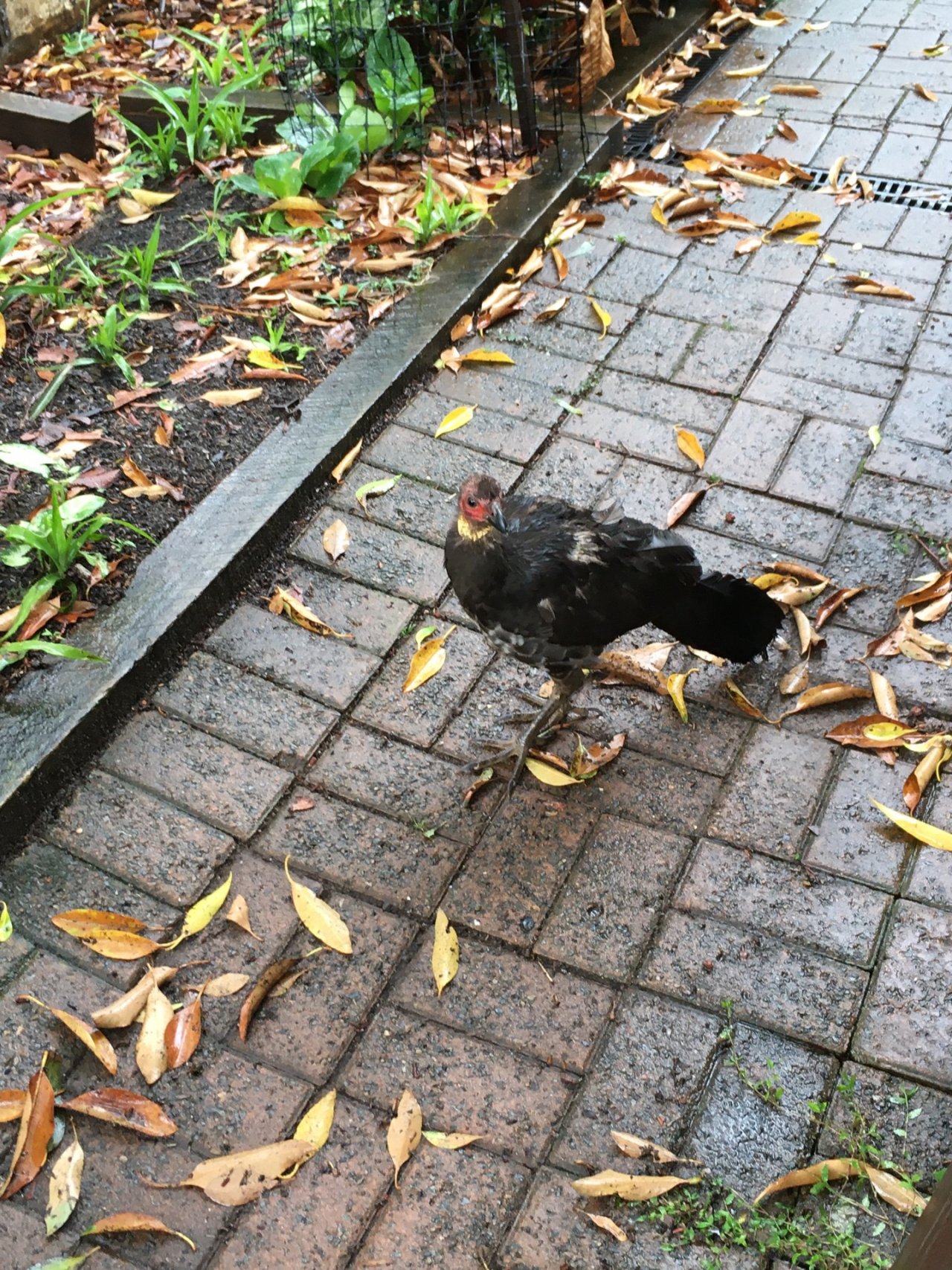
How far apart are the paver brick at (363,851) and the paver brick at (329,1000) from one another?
7 centimetres

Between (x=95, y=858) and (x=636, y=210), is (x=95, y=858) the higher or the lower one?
the lower one

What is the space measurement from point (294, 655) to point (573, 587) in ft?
3.17

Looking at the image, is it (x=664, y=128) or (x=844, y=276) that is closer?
(x=844, y=276)

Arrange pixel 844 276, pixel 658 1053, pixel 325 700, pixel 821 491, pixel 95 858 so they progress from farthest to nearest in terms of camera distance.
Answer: pixel 844 276 → pixel 821 491 → pixel 325 700 → pixel 95 858 → pixel 658 1053

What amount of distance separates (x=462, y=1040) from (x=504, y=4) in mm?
4303

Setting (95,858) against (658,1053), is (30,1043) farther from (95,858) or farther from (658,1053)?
(658,1053)

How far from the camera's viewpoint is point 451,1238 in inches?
88.4

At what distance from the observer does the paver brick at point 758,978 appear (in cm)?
255

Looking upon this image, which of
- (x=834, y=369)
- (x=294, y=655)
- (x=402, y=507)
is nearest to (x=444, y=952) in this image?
(x=294, y=655)

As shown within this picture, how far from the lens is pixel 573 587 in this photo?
9.51 feet

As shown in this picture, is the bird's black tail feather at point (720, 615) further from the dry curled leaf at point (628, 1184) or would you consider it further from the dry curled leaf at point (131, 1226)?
the dry curled leaf at point (131, 1226)

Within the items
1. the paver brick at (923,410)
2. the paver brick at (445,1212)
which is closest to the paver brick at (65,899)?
the paver brick at (445,1212)

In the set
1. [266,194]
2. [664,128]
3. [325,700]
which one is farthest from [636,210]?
[325,700]

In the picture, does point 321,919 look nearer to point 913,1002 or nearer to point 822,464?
point 913,1002
